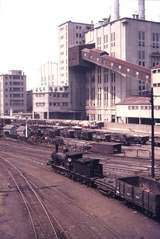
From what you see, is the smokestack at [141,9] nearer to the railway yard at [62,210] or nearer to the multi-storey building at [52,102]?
the multi-storey building at [52,102]

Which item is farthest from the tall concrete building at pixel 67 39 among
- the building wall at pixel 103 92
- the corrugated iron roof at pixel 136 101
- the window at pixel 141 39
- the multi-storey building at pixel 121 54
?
the corrugated iron roof at pixel 136 101

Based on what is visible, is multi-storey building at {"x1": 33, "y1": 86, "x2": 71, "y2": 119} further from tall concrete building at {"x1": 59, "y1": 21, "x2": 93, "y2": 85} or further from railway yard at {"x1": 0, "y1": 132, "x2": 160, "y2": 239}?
railway yard at {"x1": 0, "y1": 132, "x2": 160, "y2": 239}

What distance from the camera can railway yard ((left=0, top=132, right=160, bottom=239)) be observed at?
21.5 m

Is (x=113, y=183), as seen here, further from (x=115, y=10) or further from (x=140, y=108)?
(x=115, y=10)

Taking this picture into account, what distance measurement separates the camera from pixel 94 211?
84.1 feet

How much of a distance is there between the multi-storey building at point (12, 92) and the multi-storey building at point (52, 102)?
139 feet

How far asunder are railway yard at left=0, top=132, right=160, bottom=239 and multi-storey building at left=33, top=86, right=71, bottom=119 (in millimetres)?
89597

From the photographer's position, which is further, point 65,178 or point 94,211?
point 65,178

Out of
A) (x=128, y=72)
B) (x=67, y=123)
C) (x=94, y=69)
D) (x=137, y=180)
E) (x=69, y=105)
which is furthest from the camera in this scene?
(x=69, y=105)

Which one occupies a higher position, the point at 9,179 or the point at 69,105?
the point at 69,105

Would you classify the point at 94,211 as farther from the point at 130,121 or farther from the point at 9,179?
the point at 130,121

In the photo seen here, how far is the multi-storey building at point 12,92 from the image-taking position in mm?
176625

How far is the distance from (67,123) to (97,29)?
1523 inches

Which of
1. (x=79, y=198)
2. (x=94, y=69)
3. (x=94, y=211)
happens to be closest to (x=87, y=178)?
(x=79, y=198)
